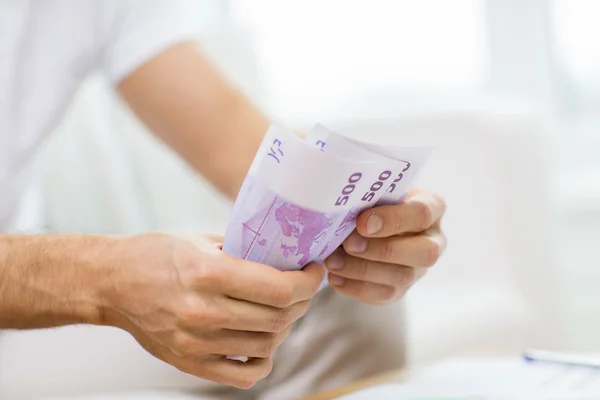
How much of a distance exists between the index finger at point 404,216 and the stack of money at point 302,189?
4cm

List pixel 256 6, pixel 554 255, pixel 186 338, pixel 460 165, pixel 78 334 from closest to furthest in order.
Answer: pixel 186 338, pixel 78 334, pixel 554 255, pixel 460 165, pixel 256 6

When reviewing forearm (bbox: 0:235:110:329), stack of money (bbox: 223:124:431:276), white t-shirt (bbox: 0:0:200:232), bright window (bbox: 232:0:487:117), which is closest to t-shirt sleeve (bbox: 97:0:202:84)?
white t-shirt (bbox: 0:0:200:232)

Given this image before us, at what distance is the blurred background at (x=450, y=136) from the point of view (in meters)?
1.46

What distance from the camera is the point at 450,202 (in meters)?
1.55

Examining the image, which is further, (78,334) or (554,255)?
(554,255)

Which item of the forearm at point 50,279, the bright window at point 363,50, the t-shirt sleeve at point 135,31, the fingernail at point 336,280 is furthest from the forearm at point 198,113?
the bright window at point 363,50

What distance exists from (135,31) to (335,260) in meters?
0.57

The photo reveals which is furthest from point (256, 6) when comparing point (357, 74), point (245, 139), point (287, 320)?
point (287, 320)

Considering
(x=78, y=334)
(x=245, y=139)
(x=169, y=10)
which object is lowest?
(x=78, y=334)

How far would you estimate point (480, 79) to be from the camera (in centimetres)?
221

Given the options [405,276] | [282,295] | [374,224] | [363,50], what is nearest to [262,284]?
[282,295]

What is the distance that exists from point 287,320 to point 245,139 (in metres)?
0.49

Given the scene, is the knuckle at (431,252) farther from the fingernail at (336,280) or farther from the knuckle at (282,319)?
the knuckle at (282,319)

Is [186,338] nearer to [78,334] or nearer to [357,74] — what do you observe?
[78,334]
